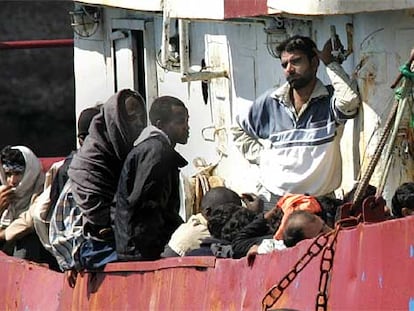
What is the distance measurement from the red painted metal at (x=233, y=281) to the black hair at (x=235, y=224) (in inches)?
16.7

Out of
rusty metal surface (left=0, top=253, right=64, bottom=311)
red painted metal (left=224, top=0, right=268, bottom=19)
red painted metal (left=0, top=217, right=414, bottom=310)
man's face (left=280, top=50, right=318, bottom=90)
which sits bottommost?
rusty metal surface (left=0, top=253, right=64, bottom=311)

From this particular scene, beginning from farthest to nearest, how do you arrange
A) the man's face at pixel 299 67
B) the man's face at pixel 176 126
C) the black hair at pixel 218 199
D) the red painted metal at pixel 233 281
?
1. the black hair at pixel 218 199
2. the man's face at pixel 299 67
3. the man's face at pixel 176 126
4. the red painted metal at pixel 233 281

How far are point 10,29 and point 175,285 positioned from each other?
14.6m

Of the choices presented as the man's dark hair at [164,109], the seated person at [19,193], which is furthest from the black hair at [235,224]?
the seated person at [19,193]

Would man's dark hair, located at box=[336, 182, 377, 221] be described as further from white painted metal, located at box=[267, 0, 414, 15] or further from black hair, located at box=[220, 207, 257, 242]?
white painted metal, located at box=[267, 0, 414, 15]

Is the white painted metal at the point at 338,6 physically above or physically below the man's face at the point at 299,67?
above

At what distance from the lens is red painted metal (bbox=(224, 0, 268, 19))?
10531mm

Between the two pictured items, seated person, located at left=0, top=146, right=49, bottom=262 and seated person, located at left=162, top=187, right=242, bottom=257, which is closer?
seated person, located at left=162, top=187, right=242, bottom=257

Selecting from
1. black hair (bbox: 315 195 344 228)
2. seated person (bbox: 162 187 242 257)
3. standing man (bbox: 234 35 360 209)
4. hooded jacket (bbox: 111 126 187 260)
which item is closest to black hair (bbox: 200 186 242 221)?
seated person (bbox: 162 187 242 257)

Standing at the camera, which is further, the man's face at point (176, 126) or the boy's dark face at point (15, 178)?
the boy's dark face at point (15, 178)

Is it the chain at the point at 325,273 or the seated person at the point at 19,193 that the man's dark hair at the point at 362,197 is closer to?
the chain at the point at 325,273

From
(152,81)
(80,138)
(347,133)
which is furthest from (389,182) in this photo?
(152,81)

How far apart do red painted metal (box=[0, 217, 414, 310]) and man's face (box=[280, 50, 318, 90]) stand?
53.2 inches

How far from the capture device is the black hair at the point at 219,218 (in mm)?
9898
